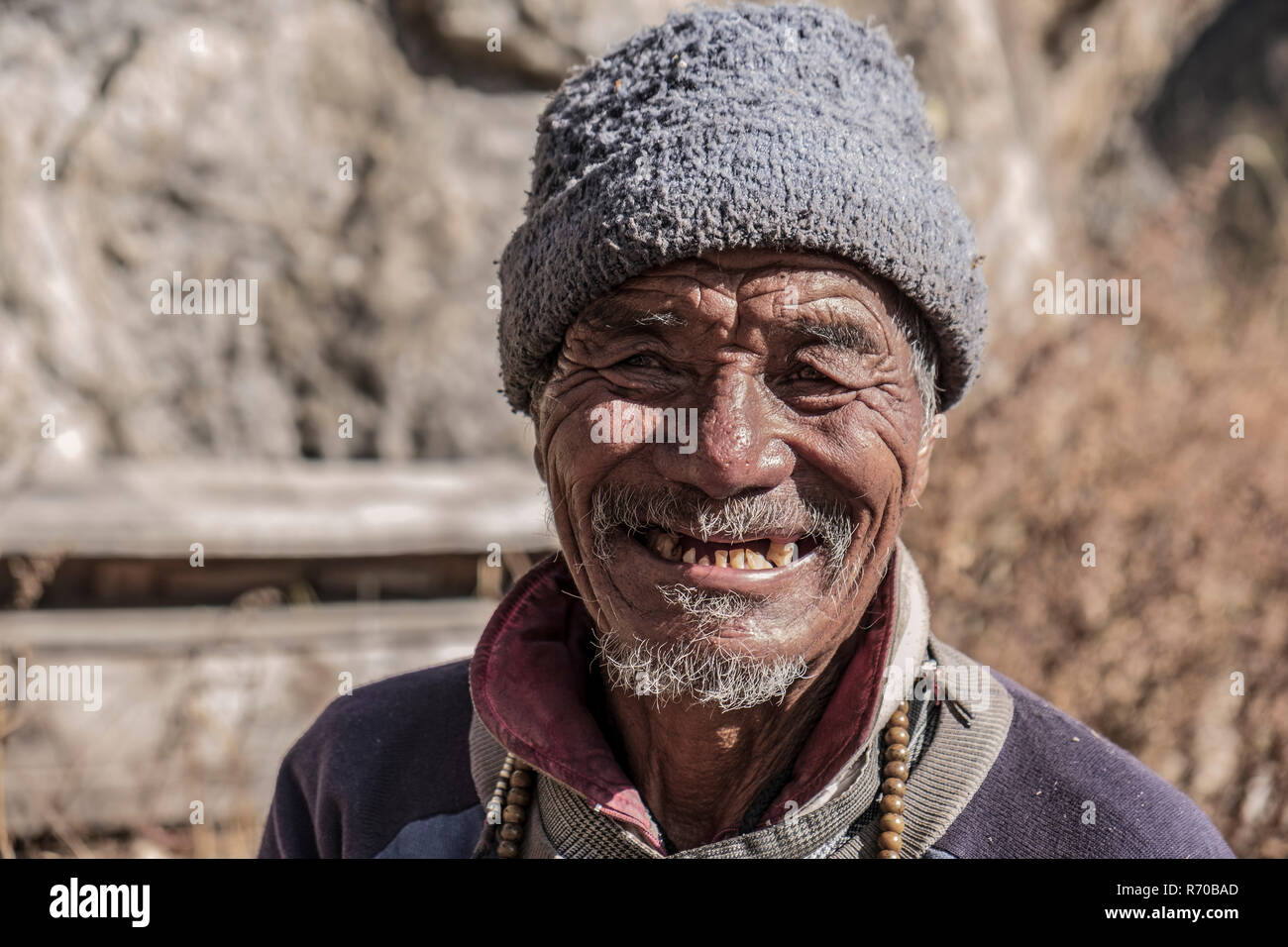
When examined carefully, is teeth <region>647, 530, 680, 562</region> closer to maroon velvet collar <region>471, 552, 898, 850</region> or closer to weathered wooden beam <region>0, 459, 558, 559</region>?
maroon velvet collar <region>471, 552, 898, 850</region>

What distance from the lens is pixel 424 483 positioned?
4473 mm

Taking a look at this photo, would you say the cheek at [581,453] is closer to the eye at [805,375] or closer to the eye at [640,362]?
the eye at [640,362]

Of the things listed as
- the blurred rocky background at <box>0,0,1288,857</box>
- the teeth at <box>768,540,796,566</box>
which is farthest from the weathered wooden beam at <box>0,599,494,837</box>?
the teeth at <box>768,540,796,566</box>

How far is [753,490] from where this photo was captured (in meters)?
1.71

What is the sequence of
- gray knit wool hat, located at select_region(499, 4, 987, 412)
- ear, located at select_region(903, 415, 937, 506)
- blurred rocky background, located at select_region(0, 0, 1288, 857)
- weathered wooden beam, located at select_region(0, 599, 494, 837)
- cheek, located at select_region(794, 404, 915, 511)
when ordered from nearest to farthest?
gray knit wool hat, located at select_region(499, 4, 987, 412) → cheek, located at select_region(794, 404, 915, 511) → ear, located at select_region(903, 415, 937, 506) → blurred rocky background, located at select_region(0, 0, 1288, 857) → weathered wooden beam, located at select_region(0, 599, 494, 837)

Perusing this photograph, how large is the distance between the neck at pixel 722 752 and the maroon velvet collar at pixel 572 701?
0.14 ft

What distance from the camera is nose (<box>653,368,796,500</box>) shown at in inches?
65.7

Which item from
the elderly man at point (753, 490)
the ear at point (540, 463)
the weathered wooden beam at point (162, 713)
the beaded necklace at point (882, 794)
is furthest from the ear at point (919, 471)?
the weathered wooden beam at point (162, 713)

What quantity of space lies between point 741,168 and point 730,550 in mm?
586

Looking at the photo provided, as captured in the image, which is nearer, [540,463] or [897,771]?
[897,771]

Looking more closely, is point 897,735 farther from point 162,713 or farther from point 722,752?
point 162,713

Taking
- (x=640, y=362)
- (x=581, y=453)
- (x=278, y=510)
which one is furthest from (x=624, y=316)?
(x=278, y=510)

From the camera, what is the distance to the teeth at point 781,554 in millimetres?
1778

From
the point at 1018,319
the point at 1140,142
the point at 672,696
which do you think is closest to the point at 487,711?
the point at 672,696
